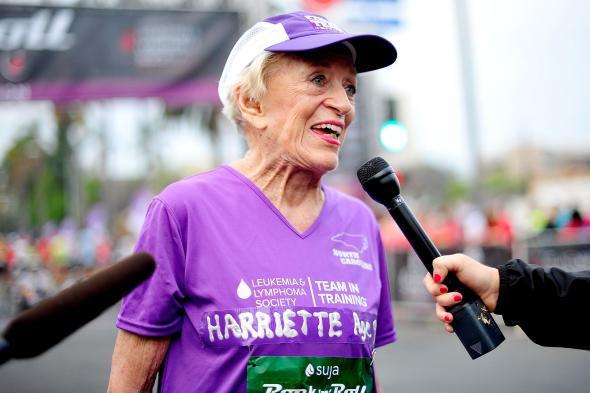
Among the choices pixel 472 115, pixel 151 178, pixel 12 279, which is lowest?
pixel 151 178

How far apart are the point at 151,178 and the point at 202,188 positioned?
54.9 m

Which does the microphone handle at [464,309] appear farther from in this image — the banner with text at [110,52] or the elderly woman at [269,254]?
the banner with text at [110,52]

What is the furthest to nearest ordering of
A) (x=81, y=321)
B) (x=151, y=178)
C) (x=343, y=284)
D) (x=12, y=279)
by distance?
(x=151, y=178) < (x=12, y=279) < (x=343, y=284) < (x=81, y=321)

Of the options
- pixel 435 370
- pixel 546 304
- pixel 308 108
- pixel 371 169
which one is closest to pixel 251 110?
pixel 308 108

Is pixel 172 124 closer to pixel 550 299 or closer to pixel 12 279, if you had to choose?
pixel 12 279

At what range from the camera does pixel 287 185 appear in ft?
7.63

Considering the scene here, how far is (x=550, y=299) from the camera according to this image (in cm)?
203

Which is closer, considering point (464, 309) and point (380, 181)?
point (464, 309)

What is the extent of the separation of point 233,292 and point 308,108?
2.07 feet

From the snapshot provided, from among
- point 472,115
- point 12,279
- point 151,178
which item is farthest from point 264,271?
point 151,178

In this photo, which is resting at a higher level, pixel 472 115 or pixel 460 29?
pixel 460 29

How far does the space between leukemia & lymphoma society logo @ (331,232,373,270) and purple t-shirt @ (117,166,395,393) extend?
0.05ft

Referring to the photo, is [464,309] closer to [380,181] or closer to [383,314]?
[380,181]

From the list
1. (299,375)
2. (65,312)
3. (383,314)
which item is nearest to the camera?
(65,312)
